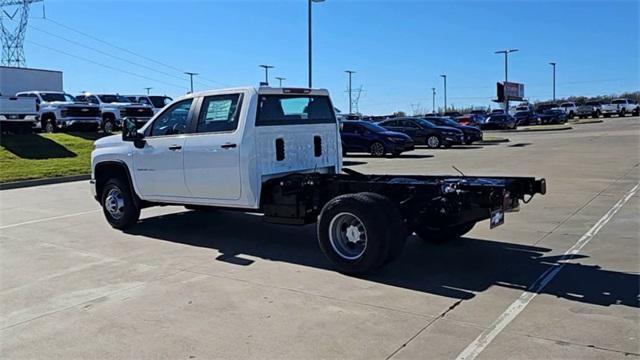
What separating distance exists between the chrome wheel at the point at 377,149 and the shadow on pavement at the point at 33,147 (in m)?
11.3

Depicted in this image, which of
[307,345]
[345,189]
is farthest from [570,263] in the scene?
[307,345]

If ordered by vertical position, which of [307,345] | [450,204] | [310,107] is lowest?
[307,345]

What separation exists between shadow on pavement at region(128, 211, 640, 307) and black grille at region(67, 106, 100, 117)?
1906 cm

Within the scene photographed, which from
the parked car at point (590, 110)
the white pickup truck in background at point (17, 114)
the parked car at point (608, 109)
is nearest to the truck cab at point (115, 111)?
the white pickup truck in background at point (17, 114)

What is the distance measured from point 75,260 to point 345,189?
334 cm

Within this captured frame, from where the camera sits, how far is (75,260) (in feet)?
23.0

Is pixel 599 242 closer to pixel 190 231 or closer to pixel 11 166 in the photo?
pixel 190 231

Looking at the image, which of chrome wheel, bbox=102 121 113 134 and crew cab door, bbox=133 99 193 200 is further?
chrome wheel, bbox=102 121 113 134

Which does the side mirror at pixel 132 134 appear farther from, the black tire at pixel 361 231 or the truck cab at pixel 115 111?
the truck cab at pixel 115 111

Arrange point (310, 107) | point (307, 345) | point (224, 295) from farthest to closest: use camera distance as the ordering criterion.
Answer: point (310, 107)
point (224, 295)
point (307, 345)

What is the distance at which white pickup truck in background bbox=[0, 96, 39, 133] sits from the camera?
75.4 ft

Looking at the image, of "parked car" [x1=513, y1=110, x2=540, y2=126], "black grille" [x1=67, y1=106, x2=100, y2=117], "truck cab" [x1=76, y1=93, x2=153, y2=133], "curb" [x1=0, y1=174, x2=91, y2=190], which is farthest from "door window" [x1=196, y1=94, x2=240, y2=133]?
"parked car" [x1=513, y1=110, x2=540, y2=126]

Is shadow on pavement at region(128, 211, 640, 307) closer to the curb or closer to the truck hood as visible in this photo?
the truck hood

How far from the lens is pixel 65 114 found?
1024 inches
